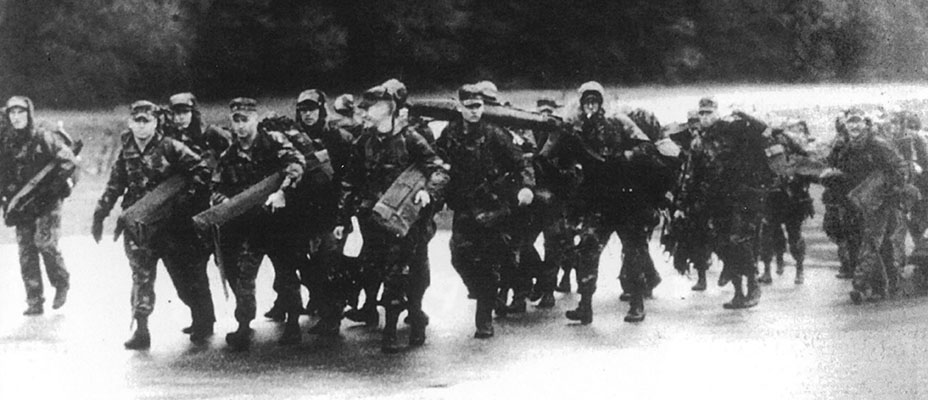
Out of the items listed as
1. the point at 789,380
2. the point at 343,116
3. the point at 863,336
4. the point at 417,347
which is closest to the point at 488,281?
the point at 417,347

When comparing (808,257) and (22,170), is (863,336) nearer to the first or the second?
(808,257)

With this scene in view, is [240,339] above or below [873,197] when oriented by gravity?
below

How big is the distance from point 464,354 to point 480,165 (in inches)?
44.9

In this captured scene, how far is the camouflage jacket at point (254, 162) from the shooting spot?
6.54m

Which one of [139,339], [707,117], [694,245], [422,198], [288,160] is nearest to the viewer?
[422,198]

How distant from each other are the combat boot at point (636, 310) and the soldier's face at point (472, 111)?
1.52 metres

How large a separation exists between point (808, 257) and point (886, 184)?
0.73 meters

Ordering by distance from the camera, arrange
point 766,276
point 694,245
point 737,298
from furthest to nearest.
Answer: point 766,276 → point 694,245 → point 737,298

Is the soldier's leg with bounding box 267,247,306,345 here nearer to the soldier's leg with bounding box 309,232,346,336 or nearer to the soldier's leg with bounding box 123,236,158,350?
the soldier's leg with bounding box 309,232,346,336

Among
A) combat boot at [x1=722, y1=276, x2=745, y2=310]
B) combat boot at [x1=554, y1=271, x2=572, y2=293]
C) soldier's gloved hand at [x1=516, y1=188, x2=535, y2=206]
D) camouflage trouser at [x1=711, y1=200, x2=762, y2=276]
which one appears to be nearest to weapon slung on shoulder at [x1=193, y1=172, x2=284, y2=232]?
soldier's gloved hand at [x1=516, y1=188, x2=535, y2=206]

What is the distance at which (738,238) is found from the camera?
7270mm

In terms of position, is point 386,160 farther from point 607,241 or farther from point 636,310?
point 636,310

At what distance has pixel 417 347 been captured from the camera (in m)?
6.70

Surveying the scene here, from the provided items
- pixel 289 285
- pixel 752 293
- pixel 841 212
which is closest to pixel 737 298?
pixel 752 293
